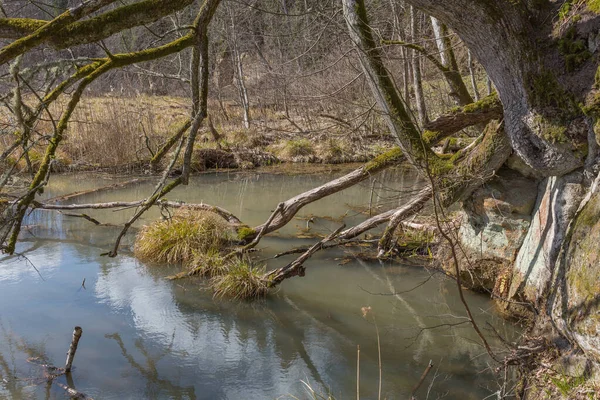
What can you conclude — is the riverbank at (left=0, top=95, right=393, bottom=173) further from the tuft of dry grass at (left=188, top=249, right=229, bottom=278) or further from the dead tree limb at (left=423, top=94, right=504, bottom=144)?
Answer: the dead tree limb at (left=423, top=94, right=504, bottom=144)

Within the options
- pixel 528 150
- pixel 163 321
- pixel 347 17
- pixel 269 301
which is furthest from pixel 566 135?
pixel 163 321

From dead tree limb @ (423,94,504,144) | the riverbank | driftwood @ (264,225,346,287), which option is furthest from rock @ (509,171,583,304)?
the riverbank

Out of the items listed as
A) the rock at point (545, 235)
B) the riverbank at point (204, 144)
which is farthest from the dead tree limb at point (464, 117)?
the riverbank at point (204, 144)

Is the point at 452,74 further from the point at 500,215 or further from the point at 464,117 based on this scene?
the point at 500,215

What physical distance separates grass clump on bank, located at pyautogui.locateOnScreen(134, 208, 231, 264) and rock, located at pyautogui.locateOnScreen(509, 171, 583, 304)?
365cm

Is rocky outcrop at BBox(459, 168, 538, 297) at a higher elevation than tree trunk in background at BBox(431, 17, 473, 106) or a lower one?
lower

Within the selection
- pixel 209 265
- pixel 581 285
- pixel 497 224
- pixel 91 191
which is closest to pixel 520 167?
pixel 497 224

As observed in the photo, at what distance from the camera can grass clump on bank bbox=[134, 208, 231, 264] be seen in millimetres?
6867

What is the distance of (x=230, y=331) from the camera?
513 centimetres

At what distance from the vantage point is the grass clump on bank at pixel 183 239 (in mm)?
6867

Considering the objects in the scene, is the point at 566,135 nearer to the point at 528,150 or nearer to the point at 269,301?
the point at 528,150

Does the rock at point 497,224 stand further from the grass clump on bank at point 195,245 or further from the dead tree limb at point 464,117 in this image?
the grass clump on bank at point 195,245

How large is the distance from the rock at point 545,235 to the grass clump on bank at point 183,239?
3.65 metres

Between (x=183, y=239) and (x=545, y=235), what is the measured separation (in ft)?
14.3
